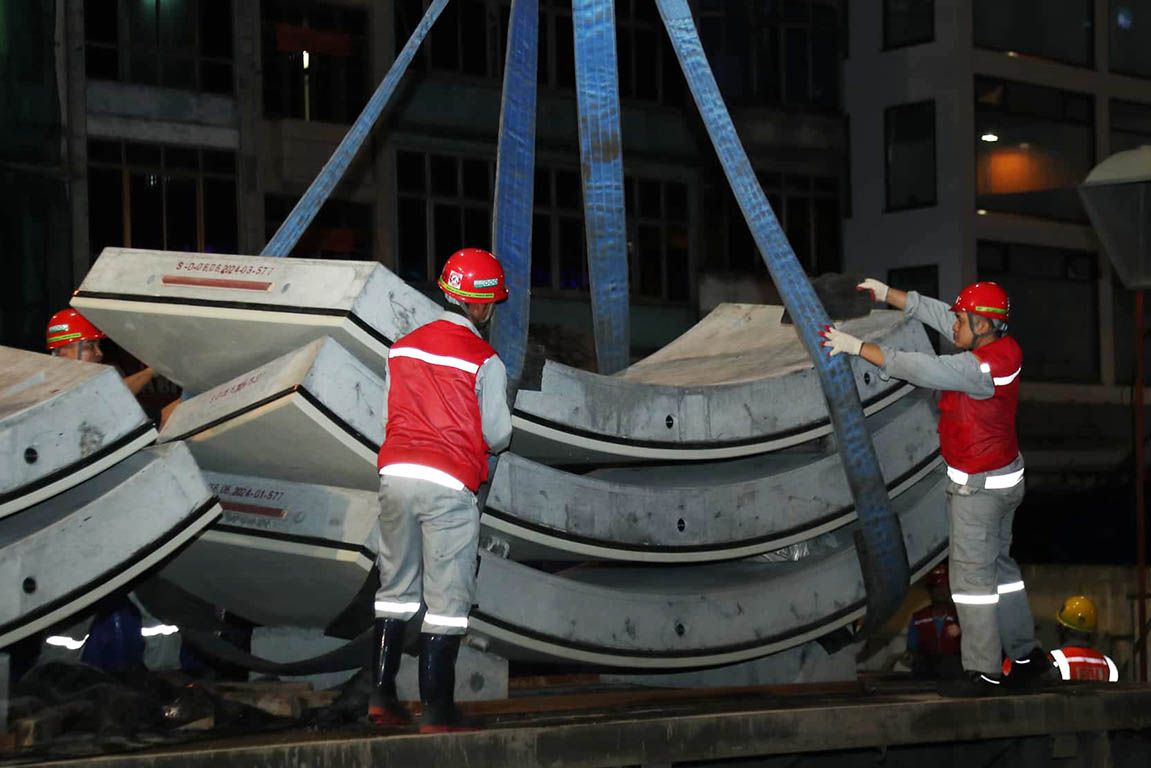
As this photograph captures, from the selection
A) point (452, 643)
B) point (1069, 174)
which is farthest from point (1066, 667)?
point (1069, 174)

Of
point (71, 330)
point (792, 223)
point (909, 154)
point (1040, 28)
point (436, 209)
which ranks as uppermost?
point (1040, 28)

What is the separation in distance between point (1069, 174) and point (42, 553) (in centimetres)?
2847

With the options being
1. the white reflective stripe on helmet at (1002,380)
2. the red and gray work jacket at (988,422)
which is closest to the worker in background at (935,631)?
the red and gray work jacket at (988,422)

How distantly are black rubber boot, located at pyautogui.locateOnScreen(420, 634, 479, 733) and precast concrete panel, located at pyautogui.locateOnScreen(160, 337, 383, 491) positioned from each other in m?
0.93

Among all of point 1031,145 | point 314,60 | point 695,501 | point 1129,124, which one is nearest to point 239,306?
point 695,501

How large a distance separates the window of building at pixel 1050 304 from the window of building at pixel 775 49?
4339mm

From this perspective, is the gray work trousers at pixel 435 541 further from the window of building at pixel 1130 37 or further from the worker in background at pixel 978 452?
the window of building at pixel 1130 37

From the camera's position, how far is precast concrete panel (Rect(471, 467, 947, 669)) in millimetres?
6988

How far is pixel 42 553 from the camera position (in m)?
5.87

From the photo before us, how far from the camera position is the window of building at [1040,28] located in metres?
30.6

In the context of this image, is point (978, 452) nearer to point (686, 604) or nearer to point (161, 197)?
point (686, 604)

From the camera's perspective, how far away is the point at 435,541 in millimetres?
5922

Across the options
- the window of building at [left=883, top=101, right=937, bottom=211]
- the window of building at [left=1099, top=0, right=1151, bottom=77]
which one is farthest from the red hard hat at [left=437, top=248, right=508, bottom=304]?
the window of building at [left=1099, top=0, right=1151, bottom=77]

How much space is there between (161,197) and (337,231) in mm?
2615
